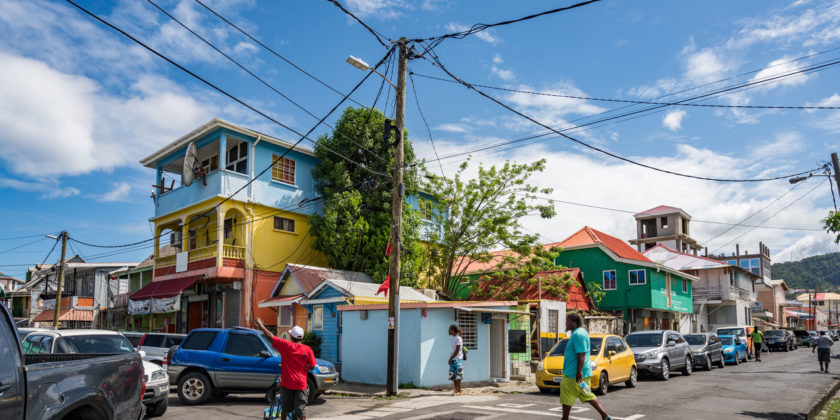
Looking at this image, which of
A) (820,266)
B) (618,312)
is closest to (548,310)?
(618,312)

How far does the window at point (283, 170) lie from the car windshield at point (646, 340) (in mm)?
16319

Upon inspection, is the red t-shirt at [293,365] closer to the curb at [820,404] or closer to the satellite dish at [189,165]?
the curb at [820,404]

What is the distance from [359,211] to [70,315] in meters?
26.8

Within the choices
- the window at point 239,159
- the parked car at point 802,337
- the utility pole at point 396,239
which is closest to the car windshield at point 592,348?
the utility pole at point 396,239

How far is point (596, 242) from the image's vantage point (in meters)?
38.2

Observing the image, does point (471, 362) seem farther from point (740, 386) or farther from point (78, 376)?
point (78, 376)

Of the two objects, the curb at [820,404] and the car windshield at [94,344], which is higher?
the car windshield at [94,344]

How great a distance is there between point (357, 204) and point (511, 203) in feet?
24.4

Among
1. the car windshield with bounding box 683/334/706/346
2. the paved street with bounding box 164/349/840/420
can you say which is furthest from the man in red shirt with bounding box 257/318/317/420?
the car windshield with bounding box 683/334/706/346

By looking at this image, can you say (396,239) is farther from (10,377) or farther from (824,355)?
(824,355)

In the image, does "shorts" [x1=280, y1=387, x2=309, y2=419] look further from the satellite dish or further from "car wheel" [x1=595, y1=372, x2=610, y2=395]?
the satellite dish

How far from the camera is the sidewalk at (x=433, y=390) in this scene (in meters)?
15.1

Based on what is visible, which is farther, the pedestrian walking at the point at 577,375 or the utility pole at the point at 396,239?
the utility pole at the point at 396,239

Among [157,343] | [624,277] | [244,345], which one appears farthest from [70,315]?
[624,277]
